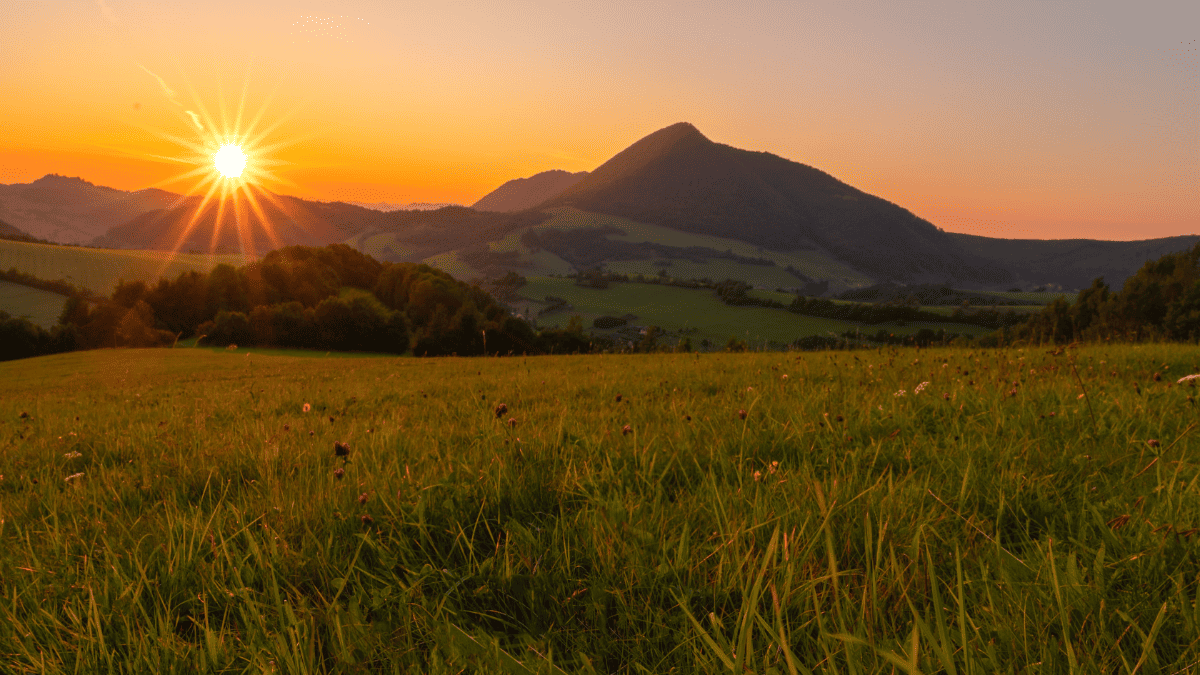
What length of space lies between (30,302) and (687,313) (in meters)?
150

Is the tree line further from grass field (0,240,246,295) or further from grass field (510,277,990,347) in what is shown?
grass field (0,240,246,295)

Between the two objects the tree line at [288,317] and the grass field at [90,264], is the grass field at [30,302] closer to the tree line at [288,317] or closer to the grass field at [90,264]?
the grass field at [90,264]

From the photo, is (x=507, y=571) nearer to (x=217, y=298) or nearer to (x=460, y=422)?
(x=460, y=422)

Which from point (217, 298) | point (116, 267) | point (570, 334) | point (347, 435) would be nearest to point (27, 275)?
point (116, 267)

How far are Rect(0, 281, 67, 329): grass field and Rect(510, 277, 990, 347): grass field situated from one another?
331ft

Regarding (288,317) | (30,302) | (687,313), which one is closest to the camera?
(288,317)

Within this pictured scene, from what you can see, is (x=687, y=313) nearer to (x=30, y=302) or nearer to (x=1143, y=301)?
(x=1143, y=301)

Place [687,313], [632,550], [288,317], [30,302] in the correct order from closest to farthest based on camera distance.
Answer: [632,550], [288,317], [30,302], [687,313]

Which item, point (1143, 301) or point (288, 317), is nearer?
point (1143, 301)

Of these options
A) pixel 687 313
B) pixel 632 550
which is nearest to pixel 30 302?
pixel 687 313

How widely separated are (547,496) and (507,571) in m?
0.77

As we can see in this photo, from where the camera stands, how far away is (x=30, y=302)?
115438mm

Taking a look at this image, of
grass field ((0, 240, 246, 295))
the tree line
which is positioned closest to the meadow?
the tree line

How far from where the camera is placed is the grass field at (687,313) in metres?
104
